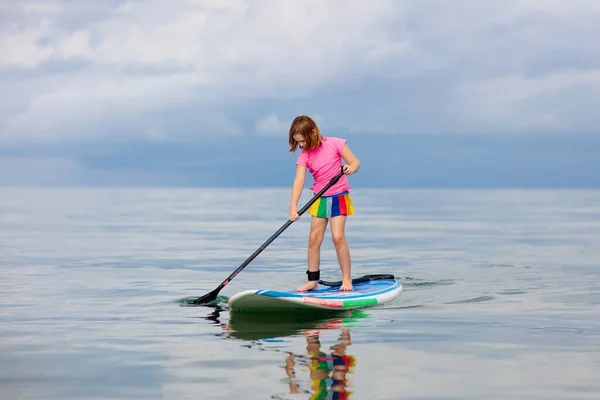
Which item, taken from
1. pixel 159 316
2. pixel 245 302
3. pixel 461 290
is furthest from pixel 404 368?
pixel 461 290

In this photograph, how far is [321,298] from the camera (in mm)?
11203

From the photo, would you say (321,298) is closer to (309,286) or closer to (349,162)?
(309,286)

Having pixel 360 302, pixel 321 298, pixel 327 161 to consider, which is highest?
pixel 327 161

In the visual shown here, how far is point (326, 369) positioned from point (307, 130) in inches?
175

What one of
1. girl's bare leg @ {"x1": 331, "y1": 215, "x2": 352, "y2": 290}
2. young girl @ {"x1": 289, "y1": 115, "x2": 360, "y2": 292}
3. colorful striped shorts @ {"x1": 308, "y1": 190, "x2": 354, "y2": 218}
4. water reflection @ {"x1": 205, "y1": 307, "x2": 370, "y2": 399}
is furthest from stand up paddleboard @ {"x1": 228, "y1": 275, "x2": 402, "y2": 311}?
colorful striped shorts @ {"x1": 308, "y1": 190, "x2": 354, "y2": 218}

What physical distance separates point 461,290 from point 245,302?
15.6 feet

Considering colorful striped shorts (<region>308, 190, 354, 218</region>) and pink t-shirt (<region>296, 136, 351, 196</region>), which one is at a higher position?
pink t-shirt (<region>296, 136, 351, 196</region>)

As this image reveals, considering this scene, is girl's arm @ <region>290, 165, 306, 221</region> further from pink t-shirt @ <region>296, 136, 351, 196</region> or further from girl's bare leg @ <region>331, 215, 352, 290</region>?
girl's bare leg @ <region>331, 215, 352, 290</region>

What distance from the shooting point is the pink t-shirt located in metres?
11.8

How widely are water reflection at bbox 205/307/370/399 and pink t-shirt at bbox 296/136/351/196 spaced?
68.5 inches

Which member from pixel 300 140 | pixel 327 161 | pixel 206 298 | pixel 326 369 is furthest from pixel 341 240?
pixel 326 369

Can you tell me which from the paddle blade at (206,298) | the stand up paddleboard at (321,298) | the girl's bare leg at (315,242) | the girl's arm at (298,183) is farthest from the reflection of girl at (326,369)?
the paddle blade at (206,298)

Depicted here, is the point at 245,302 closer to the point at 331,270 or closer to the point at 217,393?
the point at 217,393

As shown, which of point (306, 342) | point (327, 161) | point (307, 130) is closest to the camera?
point (306, 342)
